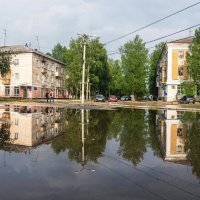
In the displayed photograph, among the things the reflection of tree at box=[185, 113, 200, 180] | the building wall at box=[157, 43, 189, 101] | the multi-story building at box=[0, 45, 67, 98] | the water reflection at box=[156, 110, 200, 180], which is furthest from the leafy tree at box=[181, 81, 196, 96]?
the reflection of tree at box=[185, 113, 200, 180]

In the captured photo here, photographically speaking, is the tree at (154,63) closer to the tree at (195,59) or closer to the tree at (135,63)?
the tree at (135,63)

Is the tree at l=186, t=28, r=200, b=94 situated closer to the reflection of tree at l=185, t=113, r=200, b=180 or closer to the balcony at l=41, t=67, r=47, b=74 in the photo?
the balcony at l=41, t=67, r=47, b=74

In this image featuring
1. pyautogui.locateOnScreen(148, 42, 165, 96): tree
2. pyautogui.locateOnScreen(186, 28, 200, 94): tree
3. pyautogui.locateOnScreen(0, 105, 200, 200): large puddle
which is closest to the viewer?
pyautogui.locateOnScreen(0, 105, 200, 200): large puddle

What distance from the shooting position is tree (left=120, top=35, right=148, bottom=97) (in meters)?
82.7

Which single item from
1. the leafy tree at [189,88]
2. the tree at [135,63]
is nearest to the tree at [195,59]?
the leafy tree at [189,88]

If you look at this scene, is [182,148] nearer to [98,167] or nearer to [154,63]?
[98,167]

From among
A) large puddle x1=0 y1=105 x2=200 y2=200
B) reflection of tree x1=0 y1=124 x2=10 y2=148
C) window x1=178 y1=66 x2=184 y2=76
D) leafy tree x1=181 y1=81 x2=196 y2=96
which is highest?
window x1=178 y1=66 x2=184 y2=76

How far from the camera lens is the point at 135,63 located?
8225 cm

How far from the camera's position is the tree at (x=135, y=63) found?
82.7 metres

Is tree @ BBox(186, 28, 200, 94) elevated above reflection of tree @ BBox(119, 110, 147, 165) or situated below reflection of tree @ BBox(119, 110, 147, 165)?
above

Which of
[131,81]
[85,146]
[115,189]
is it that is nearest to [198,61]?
[131,81]

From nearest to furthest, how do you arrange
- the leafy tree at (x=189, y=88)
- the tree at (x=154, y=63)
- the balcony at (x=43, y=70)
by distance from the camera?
the leafy tree at (x=189, y=88)
the balcony at (x=43, y=70)
the tree at (x=154, y=63)

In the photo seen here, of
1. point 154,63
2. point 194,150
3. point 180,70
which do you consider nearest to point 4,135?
point 194,150

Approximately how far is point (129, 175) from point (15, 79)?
237 feet
